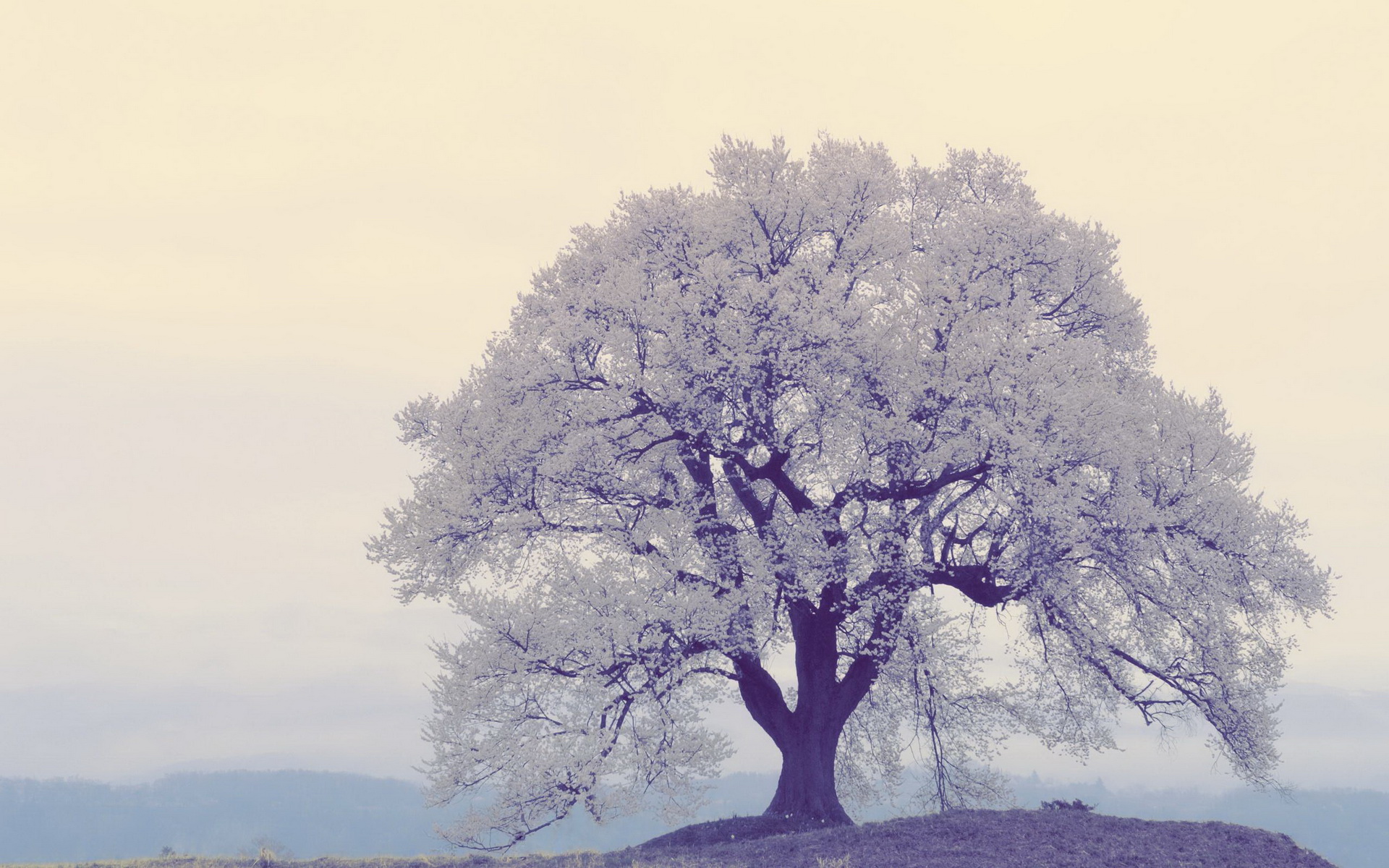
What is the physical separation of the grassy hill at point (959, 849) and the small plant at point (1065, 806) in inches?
7.8

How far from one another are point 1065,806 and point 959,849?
487 cm

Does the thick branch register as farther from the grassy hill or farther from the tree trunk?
the grassy hill

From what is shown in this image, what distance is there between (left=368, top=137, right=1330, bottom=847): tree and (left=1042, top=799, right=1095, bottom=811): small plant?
12.1ft

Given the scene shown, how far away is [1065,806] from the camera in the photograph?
24344 mm

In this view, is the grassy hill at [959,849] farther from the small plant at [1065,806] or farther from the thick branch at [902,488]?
the thick branch at [902,488]

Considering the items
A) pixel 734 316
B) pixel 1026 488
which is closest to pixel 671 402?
pixel 734 316

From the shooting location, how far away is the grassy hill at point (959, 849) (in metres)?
20.2

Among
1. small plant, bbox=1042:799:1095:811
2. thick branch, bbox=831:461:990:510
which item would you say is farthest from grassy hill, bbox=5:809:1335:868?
thick branch, bbox=831:461:990:510

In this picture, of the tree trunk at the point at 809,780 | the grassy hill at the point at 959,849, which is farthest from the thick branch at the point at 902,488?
the grassy hill at the point at 959,849

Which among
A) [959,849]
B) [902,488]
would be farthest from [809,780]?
[902,488]

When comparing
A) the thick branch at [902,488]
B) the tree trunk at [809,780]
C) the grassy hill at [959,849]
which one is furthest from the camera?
the tree trunk at [809,780]

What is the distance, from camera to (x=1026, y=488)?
73.5ft

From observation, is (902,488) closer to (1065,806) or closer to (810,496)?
(810,496)

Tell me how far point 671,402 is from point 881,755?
12.8 meters
